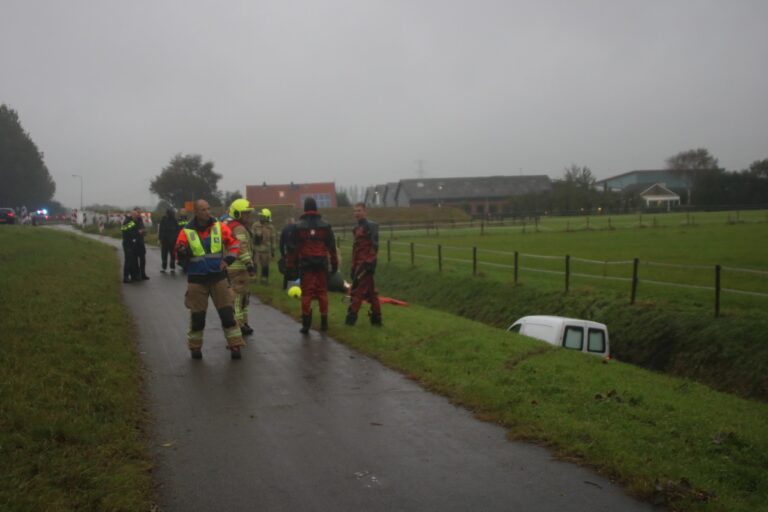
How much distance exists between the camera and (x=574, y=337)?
12.3m

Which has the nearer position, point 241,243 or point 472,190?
point 241,243

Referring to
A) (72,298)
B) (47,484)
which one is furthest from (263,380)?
(72,298)

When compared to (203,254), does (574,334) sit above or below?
below

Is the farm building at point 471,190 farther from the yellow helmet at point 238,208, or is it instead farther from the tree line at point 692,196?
the yellow helmet at point 238,208

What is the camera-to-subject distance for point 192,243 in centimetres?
857

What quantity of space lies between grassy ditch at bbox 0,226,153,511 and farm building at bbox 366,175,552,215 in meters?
92.9

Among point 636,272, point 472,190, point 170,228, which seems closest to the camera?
point 636,272

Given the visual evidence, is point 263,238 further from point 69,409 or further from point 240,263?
point 69,409

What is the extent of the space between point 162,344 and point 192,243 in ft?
5.97

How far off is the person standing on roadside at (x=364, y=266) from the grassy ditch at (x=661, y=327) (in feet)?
17.5

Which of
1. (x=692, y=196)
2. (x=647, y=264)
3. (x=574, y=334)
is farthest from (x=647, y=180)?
(x=574, y=334)

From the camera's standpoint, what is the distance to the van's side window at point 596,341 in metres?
12.4

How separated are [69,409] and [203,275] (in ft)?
10.6

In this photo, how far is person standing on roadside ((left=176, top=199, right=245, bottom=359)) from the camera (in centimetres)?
859
